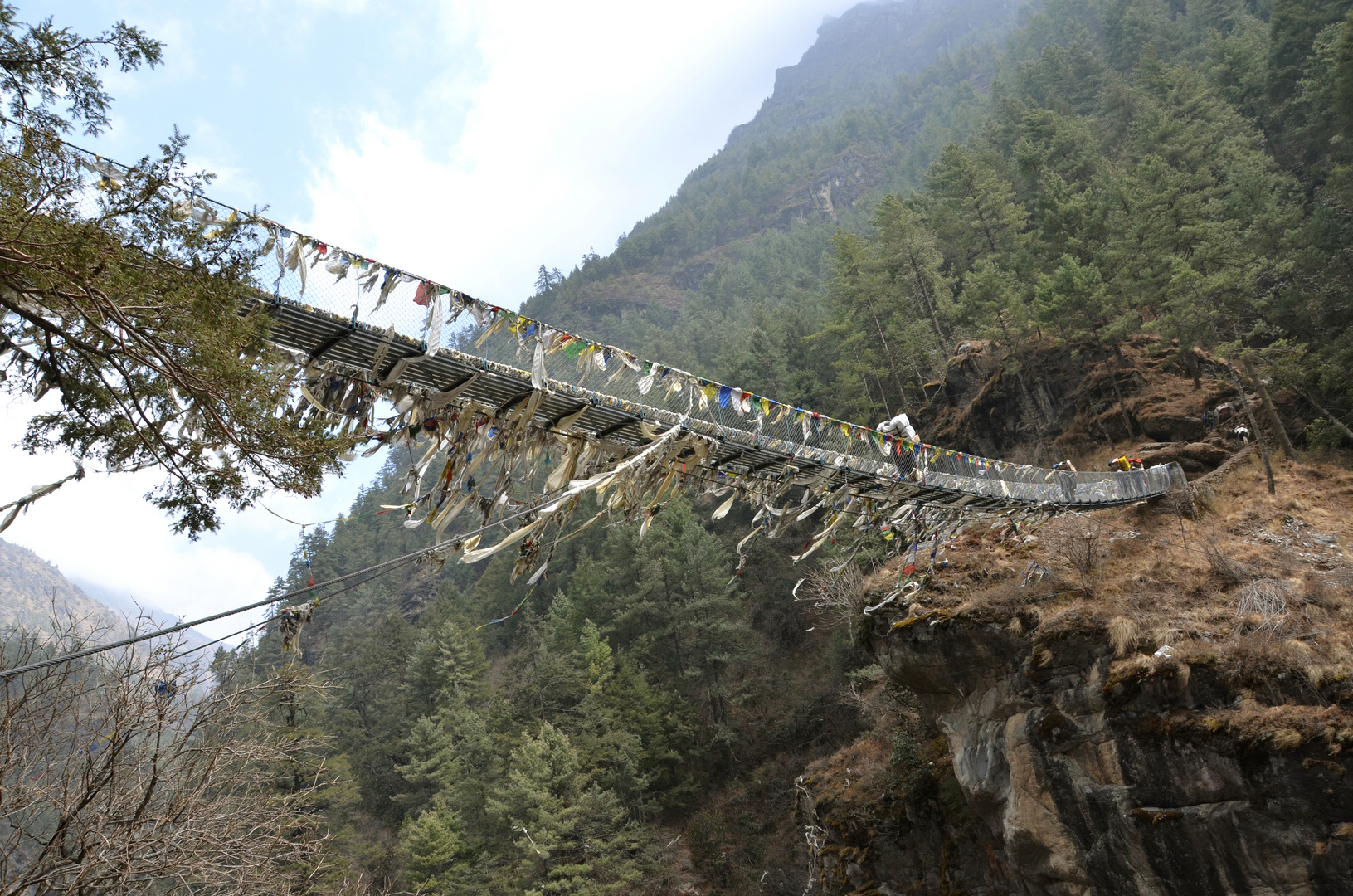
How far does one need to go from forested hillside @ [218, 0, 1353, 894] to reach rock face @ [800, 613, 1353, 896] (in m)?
6.08

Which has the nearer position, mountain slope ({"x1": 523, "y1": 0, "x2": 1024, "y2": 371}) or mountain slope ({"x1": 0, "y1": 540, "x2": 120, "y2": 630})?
mountain slope ({"x1": 523, "y1": 0, "x2": 1024, "y2": 371})

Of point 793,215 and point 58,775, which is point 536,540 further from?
point 793,215

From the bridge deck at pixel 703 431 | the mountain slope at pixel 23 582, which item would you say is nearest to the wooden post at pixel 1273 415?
the bridge deck at pixel 703 431

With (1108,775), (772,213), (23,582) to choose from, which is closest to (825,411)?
(1108,775)

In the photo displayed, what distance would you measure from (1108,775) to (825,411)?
757 inches

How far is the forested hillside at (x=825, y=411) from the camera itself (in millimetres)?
17234

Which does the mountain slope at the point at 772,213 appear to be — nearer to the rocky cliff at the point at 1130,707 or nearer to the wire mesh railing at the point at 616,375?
the rocky cliff at the point at 1130,707

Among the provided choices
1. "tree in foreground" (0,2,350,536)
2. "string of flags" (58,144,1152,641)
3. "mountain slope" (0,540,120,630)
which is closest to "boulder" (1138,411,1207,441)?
"string of flags" (58,144,1152,641)

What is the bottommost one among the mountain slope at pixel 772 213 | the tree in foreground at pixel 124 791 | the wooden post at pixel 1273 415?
the tree in foreground at pixel 124 791

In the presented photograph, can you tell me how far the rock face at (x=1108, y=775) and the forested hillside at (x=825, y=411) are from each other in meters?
6.08

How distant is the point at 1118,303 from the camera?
20.1 meters

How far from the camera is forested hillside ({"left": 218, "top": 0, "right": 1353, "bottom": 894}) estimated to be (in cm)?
1723

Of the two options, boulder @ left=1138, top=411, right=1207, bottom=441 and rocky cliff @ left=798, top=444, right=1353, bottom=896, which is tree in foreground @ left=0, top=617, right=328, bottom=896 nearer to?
rocky cliff @ left=798, top=444, right=1353, bottom=896

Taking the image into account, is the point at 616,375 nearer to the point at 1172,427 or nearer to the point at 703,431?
the point at 703,431
